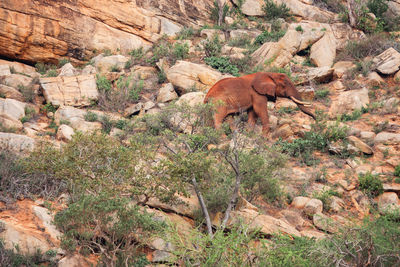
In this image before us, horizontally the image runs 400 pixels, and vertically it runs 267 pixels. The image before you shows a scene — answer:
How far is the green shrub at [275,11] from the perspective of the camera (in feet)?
68.9

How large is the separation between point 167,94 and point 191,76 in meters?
1.20

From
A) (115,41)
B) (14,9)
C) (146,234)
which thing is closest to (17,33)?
(14,9)

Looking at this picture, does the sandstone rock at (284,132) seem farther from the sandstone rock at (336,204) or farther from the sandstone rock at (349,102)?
the sandstone rock at (336,204)

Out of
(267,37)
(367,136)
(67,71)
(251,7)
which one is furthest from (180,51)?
(367,136)

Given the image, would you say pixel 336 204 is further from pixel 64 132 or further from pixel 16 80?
pixel 16 80

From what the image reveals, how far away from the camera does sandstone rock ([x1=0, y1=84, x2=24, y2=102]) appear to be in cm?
1235

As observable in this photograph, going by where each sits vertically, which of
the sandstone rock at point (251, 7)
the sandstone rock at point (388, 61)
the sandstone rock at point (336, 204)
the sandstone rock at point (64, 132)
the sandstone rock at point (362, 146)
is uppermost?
the sandstone rock at point (251, 7)

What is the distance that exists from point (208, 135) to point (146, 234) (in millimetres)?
2868

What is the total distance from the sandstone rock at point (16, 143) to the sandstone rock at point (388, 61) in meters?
12.4

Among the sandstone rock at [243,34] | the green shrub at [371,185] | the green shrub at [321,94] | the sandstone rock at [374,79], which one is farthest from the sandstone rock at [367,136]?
the sandstone rock at [243,34]

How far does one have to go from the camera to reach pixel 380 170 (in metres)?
9.96

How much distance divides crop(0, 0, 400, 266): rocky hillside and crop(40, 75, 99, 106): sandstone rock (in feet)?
0.16

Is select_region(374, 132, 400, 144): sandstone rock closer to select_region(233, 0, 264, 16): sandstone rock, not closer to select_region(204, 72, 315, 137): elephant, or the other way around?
select_region(204, 72, 315, 137): elephant

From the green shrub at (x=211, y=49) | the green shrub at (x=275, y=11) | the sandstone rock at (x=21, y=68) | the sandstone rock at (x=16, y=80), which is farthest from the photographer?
the green shrub at (x=275, y=11)
